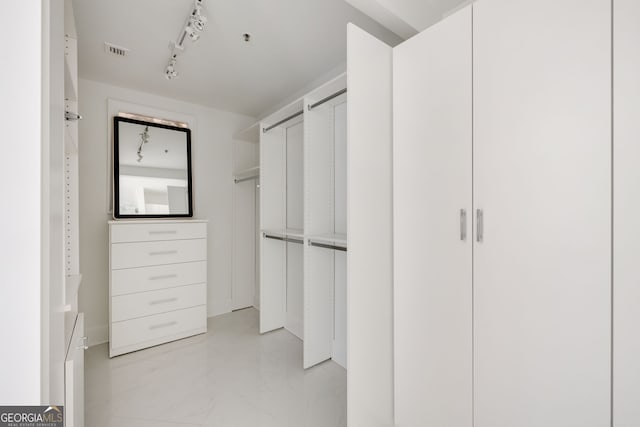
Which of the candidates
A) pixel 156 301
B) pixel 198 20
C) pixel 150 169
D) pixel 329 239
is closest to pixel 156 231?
pixel 156 301

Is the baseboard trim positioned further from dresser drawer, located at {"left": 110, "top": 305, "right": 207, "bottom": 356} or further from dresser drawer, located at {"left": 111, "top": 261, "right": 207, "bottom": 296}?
dresser drawer, located at {"left": 111, "top": 261, "right": 207, "bottom": 296}

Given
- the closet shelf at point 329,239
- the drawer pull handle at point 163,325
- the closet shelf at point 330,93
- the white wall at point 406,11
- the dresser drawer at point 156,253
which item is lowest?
the drawer pull handle at point 163,325

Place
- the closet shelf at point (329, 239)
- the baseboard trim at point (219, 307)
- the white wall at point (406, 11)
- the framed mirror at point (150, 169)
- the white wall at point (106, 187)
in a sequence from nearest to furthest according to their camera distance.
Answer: the white wall at point (406, 11)
the closet shelf at point (329, 239)
the white wall at point (106, 187)
the framed mirror at point (150, 169)
the baseboard trim at point (219, 307)

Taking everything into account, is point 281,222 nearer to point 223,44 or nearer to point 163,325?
point 163,325

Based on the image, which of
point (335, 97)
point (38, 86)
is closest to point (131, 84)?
point (335, 97)

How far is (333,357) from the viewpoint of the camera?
7.99 feet

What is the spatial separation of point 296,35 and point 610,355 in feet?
8.02

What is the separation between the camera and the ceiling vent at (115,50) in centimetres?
216

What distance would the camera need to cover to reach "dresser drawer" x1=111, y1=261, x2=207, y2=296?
95.8 inches

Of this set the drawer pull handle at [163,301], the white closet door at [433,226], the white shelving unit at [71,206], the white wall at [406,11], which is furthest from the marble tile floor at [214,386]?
the white wall at [406,11]

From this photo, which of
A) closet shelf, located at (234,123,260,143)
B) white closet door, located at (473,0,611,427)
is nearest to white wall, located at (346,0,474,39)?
white closet door, located at (473,0,611,427)

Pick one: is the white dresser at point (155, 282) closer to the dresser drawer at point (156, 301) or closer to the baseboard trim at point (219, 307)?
the dresser drawer at point (156, 301)

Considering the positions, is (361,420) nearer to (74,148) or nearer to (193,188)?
(74,148)

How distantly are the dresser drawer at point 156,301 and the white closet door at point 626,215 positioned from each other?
2.98 meters
